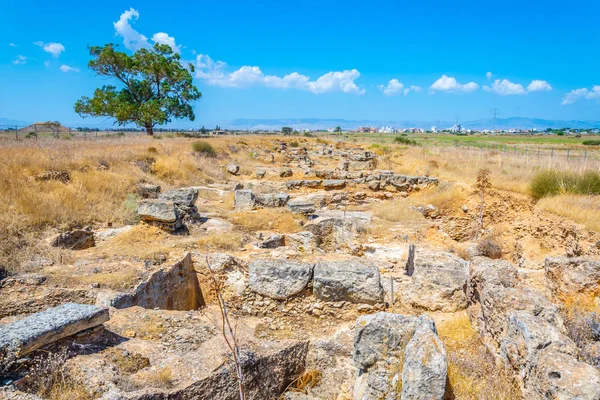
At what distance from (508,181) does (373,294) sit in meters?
10.5

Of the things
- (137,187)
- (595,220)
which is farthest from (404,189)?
(137,187)

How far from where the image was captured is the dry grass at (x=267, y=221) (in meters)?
9.47

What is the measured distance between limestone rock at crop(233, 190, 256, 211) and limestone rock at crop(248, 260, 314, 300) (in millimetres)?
5770

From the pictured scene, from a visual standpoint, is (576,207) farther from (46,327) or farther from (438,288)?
(46,327)

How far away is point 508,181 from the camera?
1303 cm

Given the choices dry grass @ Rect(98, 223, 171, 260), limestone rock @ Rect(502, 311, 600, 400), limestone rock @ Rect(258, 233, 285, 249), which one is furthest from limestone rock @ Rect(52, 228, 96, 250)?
limestone rock @ Rect(502, 311, 600, 400)

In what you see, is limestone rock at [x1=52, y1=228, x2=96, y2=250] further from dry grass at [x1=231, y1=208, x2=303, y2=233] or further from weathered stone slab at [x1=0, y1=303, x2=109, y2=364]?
weathered stone slab at [x1=0, y1=303, x2=109, y2=364]

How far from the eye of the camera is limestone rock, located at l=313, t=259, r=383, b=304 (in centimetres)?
521

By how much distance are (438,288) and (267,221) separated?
540 cm

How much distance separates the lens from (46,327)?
3242 millimetres

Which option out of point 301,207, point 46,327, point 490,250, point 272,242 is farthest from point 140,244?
point 490,250

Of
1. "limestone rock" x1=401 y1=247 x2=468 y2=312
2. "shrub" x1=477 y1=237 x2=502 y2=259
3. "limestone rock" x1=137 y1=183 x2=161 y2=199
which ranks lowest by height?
"shrub" x1=477 y1=237 x2=502 y2=259

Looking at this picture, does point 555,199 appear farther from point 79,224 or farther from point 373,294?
point 79,224

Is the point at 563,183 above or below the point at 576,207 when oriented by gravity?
above
